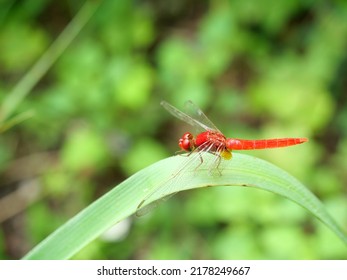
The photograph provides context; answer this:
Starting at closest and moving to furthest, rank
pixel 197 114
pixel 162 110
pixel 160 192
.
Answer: pixel 160 192
pixel 197 114
pixel 162 110

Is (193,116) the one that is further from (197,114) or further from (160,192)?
(160,192)

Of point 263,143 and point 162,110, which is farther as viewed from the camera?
point 162,110

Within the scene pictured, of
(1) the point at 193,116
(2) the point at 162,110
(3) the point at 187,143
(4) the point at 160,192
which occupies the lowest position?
(4) the point at 160,192

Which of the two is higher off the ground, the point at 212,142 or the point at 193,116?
the point at 193,116

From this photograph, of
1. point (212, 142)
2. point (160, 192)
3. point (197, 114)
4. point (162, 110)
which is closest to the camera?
point (160, 192)

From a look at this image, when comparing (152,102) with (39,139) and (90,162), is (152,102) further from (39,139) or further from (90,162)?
(39,139)

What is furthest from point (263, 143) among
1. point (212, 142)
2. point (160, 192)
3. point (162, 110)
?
point (162, 110)
